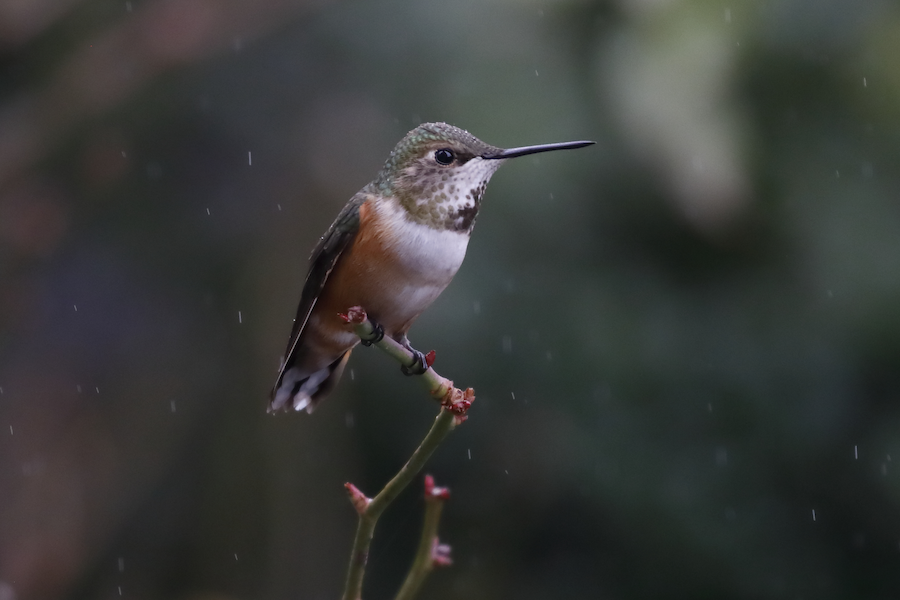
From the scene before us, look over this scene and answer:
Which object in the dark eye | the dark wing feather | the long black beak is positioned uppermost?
the long black beak

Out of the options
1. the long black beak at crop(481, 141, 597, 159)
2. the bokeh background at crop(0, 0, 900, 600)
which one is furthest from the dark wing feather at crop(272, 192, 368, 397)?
the bokeh background at crop(0, 0, 900, 600)

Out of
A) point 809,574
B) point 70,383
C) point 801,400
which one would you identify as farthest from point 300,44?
point 809,574

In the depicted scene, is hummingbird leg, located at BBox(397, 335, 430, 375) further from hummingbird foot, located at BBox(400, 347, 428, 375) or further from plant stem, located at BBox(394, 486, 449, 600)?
plant stem, located at BBox(394, 486, 449, 600)

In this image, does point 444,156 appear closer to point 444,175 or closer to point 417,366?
point 444,175

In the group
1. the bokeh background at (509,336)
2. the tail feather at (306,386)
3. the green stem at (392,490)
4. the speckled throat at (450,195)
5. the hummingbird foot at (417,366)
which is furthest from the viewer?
the bokeh background at (509,336)

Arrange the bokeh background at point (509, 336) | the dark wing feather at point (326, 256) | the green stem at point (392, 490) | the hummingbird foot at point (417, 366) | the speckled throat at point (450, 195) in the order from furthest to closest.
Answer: the bokeh background at point (509, 336)
the dark wing feather at point (326, 256)
the speckled throat at point (450, 195)
the hummingbird foot at point (417, 366)
the green stem at point (392, 490)

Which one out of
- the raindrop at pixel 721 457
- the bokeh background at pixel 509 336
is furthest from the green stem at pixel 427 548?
the raindrop at pixel 721 457

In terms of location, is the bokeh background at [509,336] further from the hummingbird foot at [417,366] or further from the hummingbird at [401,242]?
the hummingbird foot at [417,366]
